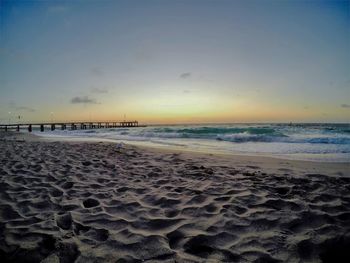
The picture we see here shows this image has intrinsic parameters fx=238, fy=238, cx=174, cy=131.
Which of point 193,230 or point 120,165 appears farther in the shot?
point 120,165

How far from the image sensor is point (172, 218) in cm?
332

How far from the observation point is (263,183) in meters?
5.03

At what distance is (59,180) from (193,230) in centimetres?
343

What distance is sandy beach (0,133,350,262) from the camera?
8.34 feet

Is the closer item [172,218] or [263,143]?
[172,218]

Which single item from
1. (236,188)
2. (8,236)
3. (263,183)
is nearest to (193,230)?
(236,188)

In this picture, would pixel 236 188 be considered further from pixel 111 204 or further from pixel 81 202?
pixel 81 202

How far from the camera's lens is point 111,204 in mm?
3850

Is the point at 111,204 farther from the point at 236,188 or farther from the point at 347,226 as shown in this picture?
the point at 347,226

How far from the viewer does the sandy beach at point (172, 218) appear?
2.54 metres

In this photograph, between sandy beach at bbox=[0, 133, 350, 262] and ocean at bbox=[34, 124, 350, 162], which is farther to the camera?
ocean at bbox=[34, 124, 350, 162]

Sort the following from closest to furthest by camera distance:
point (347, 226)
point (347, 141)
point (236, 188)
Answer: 1. point (347, 226)
2. point (236, 188)
3. point (347, 141)

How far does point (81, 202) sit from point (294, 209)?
336 cm

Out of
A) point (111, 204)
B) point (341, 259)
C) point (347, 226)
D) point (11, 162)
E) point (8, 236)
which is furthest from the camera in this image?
point (11, 162)
